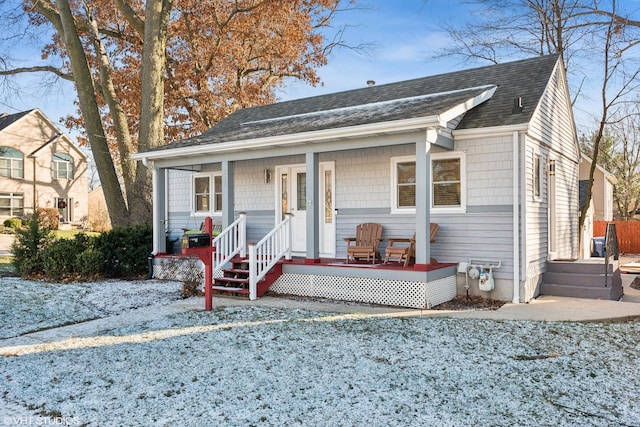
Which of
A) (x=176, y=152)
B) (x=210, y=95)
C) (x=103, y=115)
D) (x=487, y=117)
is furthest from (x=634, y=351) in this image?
(x=103, y=115)

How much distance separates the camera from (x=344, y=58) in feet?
74.4

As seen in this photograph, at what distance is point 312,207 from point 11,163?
27.2m

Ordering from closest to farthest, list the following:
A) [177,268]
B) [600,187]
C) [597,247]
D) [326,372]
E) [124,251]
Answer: [326,372] → [177,268] → [124,251] → [597,247] → [600,187]

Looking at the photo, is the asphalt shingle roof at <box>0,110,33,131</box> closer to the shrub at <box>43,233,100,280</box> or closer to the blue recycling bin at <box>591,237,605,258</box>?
the shrub at <box>43,233,100,280</box>

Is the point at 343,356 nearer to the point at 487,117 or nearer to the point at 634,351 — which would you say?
the point at 634,351

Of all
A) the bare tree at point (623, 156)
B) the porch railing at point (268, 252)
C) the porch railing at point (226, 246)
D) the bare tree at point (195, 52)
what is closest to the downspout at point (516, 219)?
the porch railing at point (268, 252)

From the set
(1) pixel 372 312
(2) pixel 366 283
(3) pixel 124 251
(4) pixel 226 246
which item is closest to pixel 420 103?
(2) pixel 366 283

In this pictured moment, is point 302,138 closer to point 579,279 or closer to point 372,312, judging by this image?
point 372,312

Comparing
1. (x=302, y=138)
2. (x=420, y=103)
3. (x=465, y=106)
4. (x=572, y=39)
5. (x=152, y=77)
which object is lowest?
(x=302, y=138)

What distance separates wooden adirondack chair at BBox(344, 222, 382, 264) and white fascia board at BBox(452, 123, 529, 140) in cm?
222

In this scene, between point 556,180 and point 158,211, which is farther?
point 158,211

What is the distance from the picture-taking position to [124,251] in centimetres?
1121

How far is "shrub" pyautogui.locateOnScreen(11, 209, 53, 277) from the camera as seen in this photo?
1115 centimetres

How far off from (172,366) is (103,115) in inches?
819
